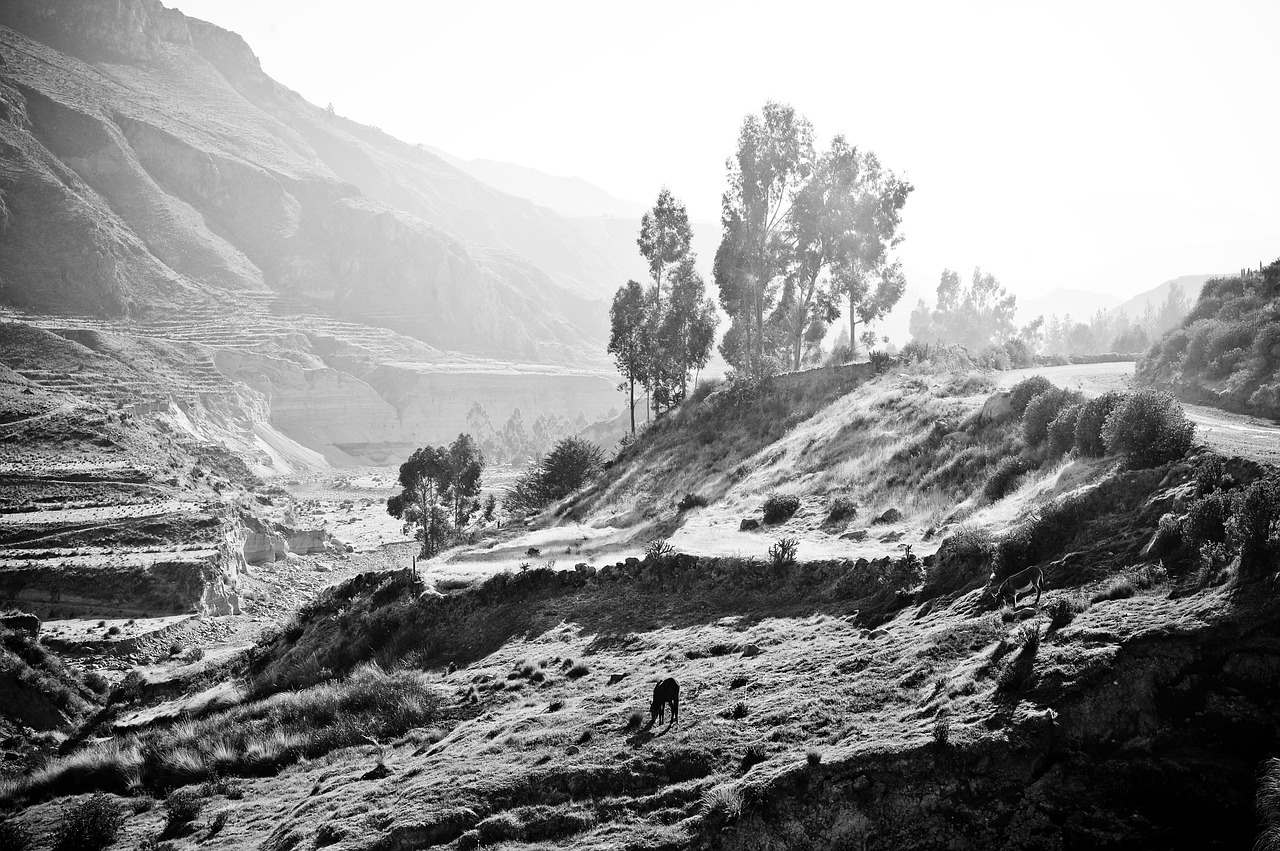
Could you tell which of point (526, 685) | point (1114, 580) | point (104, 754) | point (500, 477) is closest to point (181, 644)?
point (104, 754)

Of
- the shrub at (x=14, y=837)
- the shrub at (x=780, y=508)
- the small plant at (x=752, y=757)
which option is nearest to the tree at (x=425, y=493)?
the shrub at (x=780, y=508)

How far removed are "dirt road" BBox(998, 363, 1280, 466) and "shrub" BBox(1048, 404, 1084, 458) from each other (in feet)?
6.50

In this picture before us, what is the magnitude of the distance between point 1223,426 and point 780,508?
9383 millimetres

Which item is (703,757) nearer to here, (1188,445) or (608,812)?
(608,812)

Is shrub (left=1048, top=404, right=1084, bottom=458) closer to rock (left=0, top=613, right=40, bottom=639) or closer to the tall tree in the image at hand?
the tall tree

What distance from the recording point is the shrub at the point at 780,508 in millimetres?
19219

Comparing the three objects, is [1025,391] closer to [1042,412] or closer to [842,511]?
[1042,412]

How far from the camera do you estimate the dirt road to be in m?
9.91

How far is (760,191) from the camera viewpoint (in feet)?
123

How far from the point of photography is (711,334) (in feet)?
156

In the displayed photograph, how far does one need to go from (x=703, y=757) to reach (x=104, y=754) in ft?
43.0

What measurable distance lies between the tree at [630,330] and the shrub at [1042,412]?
98.9ft

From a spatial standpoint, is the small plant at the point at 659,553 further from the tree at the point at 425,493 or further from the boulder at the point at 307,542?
the boulder at the point at 307,542

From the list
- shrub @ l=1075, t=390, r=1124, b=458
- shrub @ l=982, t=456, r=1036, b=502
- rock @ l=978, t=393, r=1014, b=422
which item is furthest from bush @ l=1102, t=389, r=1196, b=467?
rock @ l=978, t=393, r=1014, b=422
